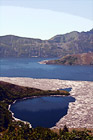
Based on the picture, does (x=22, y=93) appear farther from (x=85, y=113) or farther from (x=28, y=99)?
(x=85, y=113)

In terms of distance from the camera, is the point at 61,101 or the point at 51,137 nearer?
the point at 51,137

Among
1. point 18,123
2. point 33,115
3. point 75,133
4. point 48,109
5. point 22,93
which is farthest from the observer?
point 22,93

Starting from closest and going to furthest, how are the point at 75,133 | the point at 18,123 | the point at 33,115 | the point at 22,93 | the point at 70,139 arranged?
1. the point at 70,139
2. the point at 75,133
3. the point at 18,123
4. the point at 33,115
5. the point at 22,93

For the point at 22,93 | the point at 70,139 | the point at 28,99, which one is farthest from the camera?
the point at 22,93

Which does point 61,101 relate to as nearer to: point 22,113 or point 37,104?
point 37,104

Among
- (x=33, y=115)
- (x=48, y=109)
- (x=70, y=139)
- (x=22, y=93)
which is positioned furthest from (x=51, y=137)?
(x=22, y=93)

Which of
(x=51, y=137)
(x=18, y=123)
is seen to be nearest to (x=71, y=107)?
(x=18, y=123)
